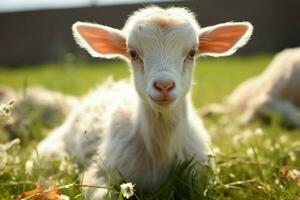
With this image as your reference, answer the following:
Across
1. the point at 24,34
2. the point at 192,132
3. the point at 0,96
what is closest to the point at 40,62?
the point at 24,34

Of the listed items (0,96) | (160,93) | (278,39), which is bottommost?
(278,39)

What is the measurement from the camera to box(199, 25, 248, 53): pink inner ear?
4.89 m

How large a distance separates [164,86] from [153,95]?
0.11 metres

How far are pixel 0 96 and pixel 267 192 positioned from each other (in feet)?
19.0

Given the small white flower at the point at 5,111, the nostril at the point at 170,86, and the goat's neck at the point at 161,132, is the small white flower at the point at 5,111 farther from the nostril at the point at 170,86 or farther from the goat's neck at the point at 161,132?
the goat's neck at the point at 161,132

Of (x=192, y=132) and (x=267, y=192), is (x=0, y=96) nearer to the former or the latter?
(x=192, y=132)

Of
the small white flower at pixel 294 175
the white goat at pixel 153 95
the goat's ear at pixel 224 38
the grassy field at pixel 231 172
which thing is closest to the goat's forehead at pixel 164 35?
the white goat at pixel 153 95

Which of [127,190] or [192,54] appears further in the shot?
[192,54]

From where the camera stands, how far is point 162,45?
14.3 feet

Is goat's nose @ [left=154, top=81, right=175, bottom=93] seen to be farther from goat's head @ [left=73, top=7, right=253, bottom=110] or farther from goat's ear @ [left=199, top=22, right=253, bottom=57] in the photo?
goat's ear @ [left=199, top=22, right=253, bottom=57]

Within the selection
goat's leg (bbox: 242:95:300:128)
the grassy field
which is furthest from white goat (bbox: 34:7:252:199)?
goat's leg (bbox: 242:95:300:128)

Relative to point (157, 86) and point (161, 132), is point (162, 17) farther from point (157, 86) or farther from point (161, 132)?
point (161, 132)

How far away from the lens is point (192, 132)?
5.02 m

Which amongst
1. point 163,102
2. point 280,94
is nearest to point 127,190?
point 163,102
